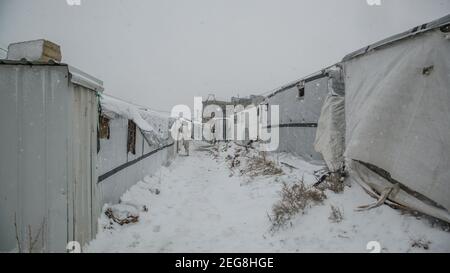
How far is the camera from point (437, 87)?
3750mm

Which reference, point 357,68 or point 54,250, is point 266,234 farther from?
point 357,68

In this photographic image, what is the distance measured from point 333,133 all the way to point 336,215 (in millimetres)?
2481

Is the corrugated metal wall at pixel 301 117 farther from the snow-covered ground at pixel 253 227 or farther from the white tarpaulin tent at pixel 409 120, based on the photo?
the white tarpaulin tent at pixel 409 120

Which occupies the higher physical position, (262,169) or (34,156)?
(34,156)

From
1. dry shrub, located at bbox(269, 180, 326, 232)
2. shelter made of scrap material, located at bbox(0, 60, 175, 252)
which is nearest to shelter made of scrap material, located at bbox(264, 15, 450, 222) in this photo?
dry shrub, located at bbox(269, 180, 326, 232)

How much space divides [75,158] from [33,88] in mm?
1124

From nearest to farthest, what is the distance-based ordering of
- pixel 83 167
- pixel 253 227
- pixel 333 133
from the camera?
pixel 83 167, pixel 253 227, pixel 333 133

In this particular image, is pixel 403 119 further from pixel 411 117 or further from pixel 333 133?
pixel 333 133

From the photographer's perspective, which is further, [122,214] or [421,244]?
[122,214]

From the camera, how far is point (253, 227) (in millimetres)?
5176

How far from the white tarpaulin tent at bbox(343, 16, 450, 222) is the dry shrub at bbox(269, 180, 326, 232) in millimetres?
931

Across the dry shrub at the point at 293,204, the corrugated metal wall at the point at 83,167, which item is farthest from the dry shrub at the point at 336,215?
the corrugated metal wall at the point at 83,167

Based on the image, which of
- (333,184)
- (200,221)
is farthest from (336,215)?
(200,221)

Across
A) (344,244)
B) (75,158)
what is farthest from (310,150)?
(75,158)
